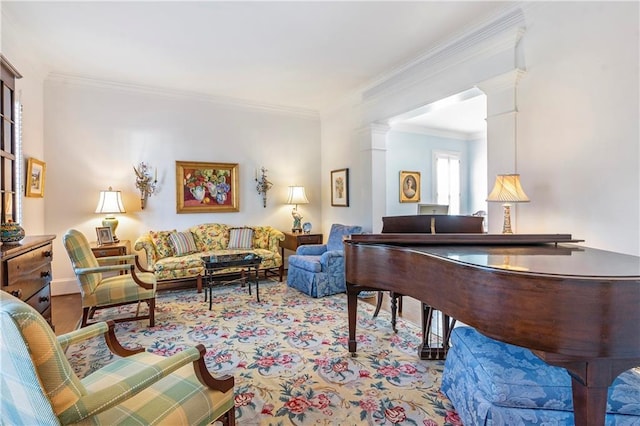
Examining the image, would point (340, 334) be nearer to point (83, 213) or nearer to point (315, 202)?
point (315, 202)

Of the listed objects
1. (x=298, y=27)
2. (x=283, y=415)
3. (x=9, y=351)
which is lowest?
(x=283, y=415)

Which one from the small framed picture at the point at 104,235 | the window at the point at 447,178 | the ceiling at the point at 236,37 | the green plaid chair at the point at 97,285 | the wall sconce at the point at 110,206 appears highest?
the ceiling at the point at 236,37

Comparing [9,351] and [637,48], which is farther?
[637,48]

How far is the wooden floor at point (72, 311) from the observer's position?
11.0 feet

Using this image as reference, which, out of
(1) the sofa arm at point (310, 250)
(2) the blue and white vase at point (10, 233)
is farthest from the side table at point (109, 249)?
(1) the sofa arm at point (310, 250)

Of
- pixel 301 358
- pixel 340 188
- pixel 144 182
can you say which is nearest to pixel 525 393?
pixel 301 358

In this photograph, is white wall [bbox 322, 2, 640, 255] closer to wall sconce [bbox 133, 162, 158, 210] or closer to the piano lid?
the piano lid

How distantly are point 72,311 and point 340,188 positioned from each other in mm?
4160

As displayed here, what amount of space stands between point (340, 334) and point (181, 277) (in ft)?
8.48

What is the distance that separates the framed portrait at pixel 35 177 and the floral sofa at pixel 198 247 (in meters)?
1.29

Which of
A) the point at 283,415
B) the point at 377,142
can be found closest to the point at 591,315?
the point at 283,415

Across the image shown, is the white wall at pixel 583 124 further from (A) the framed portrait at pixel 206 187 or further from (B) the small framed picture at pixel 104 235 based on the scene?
(B) the small framed picture at pixel 104 235

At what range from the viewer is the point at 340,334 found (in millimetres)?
3080

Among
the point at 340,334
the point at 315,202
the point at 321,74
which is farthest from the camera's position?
the point at 315,202
